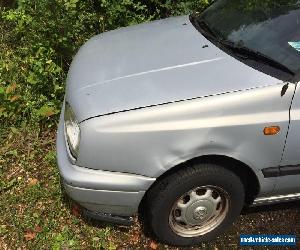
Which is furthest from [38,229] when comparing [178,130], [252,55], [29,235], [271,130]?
[252,55]

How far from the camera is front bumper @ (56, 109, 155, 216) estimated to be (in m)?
2.90

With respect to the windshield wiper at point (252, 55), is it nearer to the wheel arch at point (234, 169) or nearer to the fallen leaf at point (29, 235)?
the wheel arch at point (234, 169)

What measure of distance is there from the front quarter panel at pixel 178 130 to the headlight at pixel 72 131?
0.12m

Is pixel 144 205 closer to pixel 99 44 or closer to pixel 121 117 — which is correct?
pixel 121 117

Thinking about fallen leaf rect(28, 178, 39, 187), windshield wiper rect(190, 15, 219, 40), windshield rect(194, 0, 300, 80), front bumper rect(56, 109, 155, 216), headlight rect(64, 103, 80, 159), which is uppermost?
windshield rect(194, 0, 300, 80)

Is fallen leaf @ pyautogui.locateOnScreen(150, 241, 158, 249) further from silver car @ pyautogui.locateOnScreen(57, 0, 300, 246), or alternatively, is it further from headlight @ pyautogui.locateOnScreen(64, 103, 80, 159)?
headlight @ pyautogui.locateOnScreen(64, 103, 80, 159)

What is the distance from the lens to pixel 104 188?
9.61 ft

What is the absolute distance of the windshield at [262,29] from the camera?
307 centimetres

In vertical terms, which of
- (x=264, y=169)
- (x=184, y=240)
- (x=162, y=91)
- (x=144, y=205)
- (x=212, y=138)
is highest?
(x=162, y=91)

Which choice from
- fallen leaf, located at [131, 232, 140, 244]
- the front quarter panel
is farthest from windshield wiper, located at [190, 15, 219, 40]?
fallen leaf, located at [131, 232, 140, 244]

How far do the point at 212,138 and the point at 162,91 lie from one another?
449 millimetres

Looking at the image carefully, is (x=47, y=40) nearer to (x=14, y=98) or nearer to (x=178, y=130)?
(x=14, y=98)

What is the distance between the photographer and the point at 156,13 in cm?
571

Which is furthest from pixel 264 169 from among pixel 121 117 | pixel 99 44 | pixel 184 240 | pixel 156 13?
pixel 156 13
